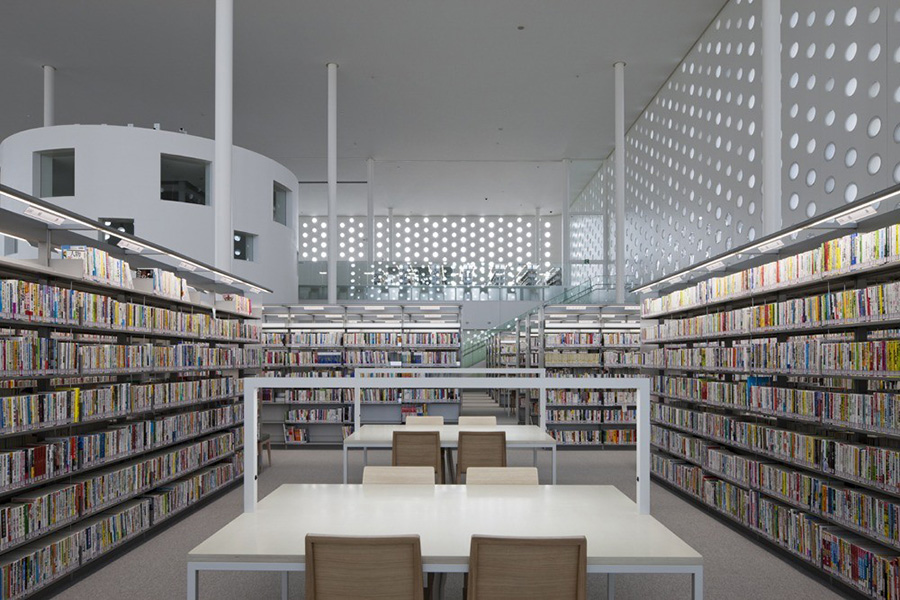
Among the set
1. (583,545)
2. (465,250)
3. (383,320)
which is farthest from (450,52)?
(465,250)

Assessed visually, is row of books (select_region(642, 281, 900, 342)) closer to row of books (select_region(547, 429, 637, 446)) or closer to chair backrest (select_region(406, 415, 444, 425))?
chair backrest (select_region(406, 415, 444, 425))

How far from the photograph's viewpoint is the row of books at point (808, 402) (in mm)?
4018

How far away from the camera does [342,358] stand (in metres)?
11.1

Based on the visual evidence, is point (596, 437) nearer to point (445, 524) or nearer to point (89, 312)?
point (89, 312)

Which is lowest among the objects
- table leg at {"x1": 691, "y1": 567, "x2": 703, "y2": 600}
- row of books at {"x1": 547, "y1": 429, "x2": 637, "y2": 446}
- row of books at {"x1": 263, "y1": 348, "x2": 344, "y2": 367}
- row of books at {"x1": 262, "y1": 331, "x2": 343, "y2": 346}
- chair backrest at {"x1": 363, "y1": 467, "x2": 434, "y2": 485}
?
row of books at {"x1": 547, "y1": 429, "x2": 637, "y2": 446}

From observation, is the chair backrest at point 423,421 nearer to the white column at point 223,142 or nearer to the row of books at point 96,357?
the row of books at point 96,357

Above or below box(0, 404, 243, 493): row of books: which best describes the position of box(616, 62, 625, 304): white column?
above

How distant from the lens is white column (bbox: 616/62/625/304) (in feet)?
41.1

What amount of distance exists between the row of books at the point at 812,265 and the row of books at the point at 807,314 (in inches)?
5.7

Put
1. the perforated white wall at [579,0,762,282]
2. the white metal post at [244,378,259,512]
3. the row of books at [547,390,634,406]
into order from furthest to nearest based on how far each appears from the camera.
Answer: the row of books at [547,390,634,406], the perforated white wall at [579,0,762,282], the white metal post at [244,378,259,512]

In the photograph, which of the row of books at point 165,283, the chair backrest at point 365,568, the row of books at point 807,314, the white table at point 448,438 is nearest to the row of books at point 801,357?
the row of books at point 807,314

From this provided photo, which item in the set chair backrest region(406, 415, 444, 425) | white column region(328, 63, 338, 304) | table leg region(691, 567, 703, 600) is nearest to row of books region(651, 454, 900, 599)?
table leg region(691, 567, 703, 600)

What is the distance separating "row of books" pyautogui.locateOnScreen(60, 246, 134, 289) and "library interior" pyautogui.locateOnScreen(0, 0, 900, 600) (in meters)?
0.04

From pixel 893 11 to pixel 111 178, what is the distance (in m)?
10.3
